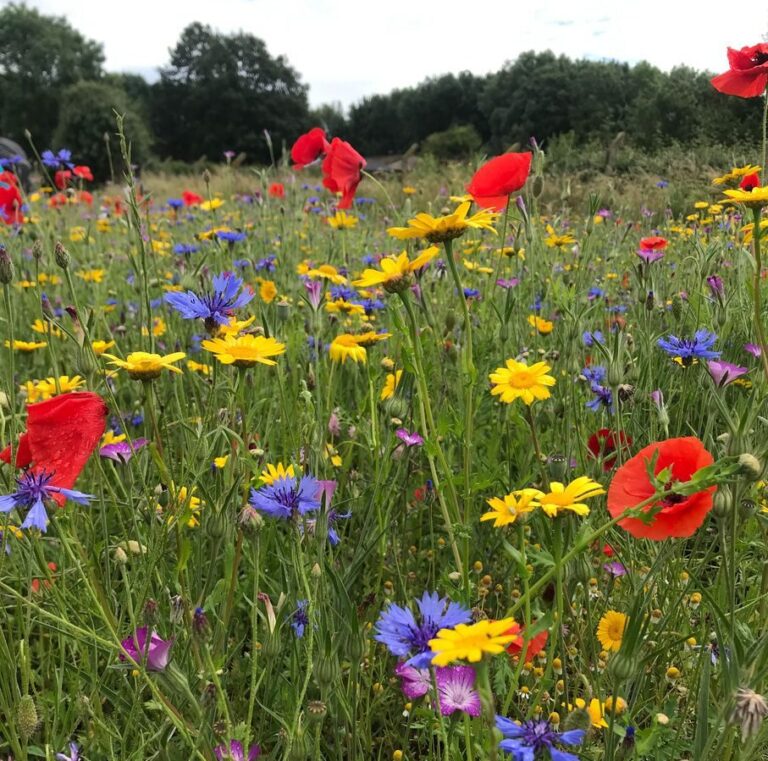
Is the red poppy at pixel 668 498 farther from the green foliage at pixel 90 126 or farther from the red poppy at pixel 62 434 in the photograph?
the green foliage at pixel 90 126

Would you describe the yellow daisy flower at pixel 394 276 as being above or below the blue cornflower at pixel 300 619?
above

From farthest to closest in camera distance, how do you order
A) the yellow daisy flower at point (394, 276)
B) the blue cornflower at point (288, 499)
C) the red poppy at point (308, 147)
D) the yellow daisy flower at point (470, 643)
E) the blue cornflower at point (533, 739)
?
the red poppy at point (308, 147) < the yellow daisy flower at point (394, 276) < the blue cornflower at point (288, 499) < the blue cornflower at point (533, 739) < the yellow daisy flower at point (470, 643)

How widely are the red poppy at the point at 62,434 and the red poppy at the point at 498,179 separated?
0.77 meters

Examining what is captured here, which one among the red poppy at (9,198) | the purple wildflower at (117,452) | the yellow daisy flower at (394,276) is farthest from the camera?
the red poppy at (9,198)

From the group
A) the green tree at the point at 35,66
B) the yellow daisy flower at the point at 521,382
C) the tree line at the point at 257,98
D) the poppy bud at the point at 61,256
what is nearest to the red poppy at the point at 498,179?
the yellow daisy flower at the point at 521,382

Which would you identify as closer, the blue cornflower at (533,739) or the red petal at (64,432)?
the blue cornflower at (533,739)

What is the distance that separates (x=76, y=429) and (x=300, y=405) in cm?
62

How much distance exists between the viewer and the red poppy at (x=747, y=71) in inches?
51.4

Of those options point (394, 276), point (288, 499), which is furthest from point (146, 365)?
point (394, 276)

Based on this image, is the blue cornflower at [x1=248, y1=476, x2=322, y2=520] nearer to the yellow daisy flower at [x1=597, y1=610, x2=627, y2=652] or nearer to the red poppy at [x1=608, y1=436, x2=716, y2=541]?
the red poppy at [x1=608, y1=436, x2=716, y2=541]

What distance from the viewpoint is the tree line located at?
87.9 ft

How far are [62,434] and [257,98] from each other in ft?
127

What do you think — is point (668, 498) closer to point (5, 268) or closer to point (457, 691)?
point (457, 691)

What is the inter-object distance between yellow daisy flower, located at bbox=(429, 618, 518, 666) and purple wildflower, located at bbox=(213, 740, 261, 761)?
11.6 inches
